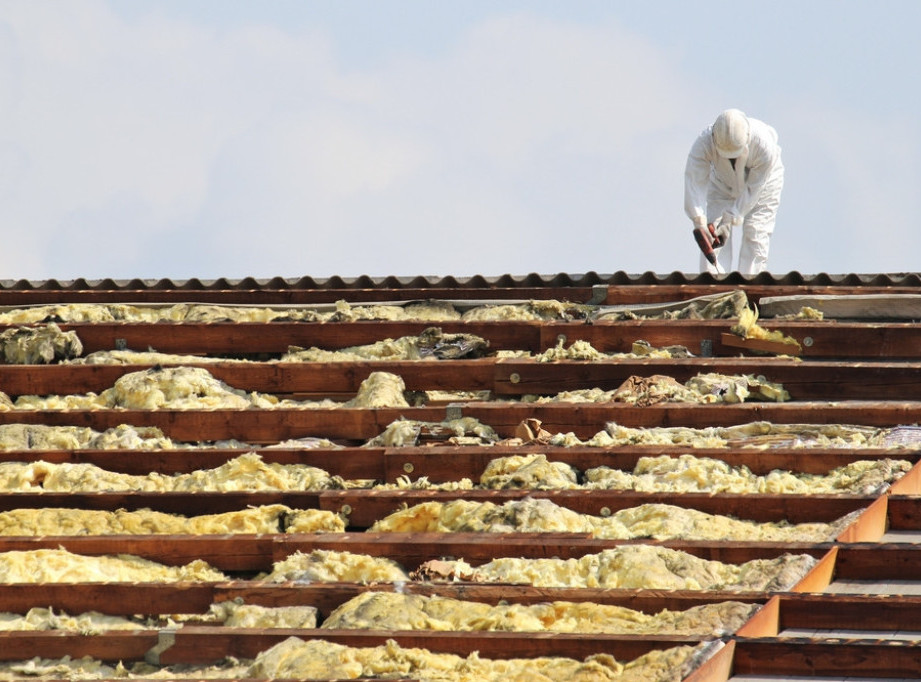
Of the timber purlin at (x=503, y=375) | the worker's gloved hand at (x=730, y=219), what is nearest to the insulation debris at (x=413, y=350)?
the timber purlin at (x=503, y=375)

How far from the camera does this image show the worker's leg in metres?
15.3

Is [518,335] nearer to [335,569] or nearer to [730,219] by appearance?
[335,569]

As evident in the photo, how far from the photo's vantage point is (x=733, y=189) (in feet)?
50.1

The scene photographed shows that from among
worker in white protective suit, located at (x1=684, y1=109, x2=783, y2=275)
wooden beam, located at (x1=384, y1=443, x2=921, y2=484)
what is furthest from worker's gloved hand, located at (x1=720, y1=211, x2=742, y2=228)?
wooden beam, located at (x1=384, y1=443, x2=921, y2=484)

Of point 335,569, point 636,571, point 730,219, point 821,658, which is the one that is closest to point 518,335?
point 335,569

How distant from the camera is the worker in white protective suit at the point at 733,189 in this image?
582 inches

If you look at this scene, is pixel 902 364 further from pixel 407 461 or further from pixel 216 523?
pixel 216 523

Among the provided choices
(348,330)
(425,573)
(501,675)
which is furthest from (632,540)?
(348,330)

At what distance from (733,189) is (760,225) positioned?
0.42 meters

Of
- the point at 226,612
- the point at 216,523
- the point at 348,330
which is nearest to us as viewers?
the point at 226,612

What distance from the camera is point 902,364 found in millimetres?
9945

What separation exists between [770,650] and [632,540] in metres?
1.37

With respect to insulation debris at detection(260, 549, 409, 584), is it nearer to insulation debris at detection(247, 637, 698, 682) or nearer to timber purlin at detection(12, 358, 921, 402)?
insulation debris at detection(247, 637, 698, 682)

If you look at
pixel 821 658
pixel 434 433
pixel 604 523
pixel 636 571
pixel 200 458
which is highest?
pixel 434 433
